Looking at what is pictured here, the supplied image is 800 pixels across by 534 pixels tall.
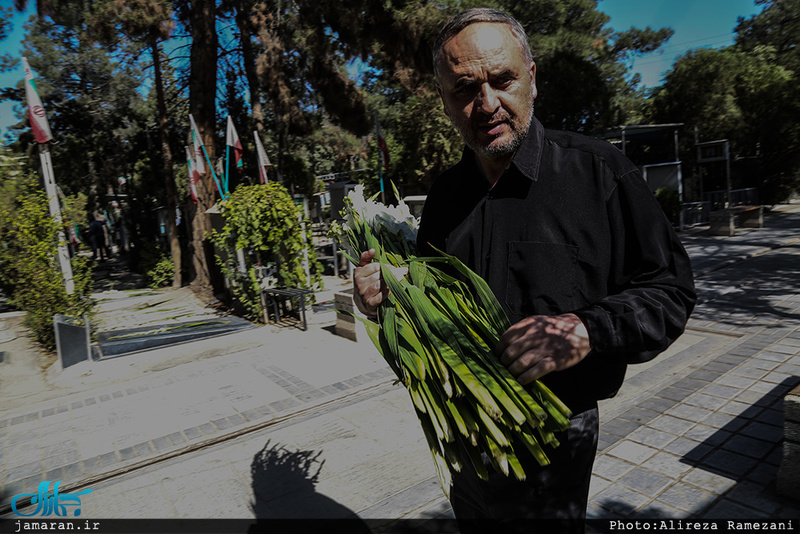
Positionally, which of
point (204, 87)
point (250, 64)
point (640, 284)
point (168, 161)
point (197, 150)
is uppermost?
point (250, 64)

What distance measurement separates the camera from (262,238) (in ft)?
28.7

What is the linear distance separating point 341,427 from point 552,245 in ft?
12.3

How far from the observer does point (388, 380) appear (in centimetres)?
586

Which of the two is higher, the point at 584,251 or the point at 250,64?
the point at 250,64

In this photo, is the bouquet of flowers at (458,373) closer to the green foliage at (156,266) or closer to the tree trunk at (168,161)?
the tree trunk at (168,161)

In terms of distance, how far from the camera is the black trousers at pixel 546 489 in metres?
1.48

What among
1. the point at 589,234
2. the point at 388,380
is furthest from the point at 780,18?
the point at 589,234

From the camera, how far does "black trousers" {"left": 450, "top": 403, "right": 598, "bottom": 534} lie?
1.48 m

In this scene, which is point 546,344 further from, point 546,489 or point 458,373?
point 546,489

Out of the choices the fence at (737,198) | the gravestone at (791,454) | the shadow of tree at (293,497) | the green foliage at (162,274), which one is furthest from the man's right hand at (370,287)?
the fence at (737,198)

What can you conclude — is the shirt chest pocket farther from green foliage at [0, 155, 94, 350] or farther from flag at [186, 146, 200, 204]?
flag at [186, 146, 200, 204]

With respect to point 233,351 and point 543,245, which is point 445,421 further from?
point 233,351

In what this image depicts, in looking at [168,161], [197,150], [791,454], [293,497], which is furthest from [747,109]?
[293,497]

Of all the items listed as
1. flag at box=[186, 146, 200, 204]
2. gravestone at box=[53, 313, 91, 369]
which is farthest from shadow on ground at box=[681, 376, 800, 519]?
flag at box=[186, 146, 200, 204]
